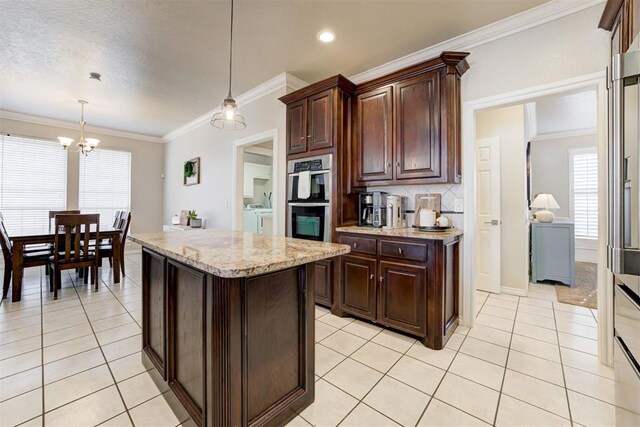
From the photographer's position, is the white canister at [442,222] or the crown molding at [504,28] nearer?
the crown molding at [504,28]

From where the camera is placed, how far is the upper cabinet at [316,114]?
283cm

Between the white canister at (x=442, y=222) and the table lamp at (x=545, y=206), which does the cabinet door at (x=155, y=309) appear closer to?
the white canister at (x=442, y=222)

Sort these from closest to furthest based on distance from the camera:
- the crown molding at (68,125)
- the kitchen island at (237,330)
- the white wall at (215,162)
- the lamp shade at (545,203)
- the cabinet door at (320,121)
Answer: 1. the kitchen island at (237,330)
2. the cabinet door at (320,121)
3. the white wall at (215,162)
4. the lamp shade at (545,203)
5. the crown molding at (68,125)

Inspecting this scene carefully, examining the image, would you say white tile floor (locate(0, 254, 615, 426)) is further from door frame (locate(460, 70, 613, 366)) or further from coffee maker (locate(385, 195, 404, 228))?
coffee maker (locate(385, 195, 404, 228))

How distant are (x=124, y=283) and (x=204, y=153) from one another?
252 cm

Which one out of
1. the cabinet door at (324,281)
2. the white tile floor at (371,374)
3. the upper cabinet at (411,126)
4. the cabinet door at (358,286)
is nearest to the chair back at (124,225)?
the white tile floor at (371,374)

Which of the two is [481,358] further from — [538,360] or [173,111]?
[173,111]

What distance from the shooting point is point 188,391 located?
141 centimetres

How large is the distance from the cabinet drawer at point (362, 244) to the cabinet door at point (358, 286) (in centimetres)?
8

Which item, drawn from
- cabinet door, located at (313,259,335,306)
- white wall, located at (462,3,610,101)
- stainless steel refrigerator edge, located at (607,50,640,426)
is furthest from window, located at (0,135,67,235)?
stainless steel refrigerator edge, located at (607,50,640,426)

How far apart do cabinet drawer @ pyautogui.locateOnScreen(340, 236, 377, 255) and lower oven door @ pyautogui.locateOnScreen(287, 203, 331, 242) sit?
274 millimetres

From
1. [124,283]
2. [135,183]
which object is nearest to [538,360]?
[124,283]

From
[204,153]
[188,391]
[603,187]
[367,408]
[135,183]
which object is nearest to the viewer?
[188,391]

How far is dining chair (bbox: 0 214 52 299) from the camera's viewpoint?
316 centimetres
